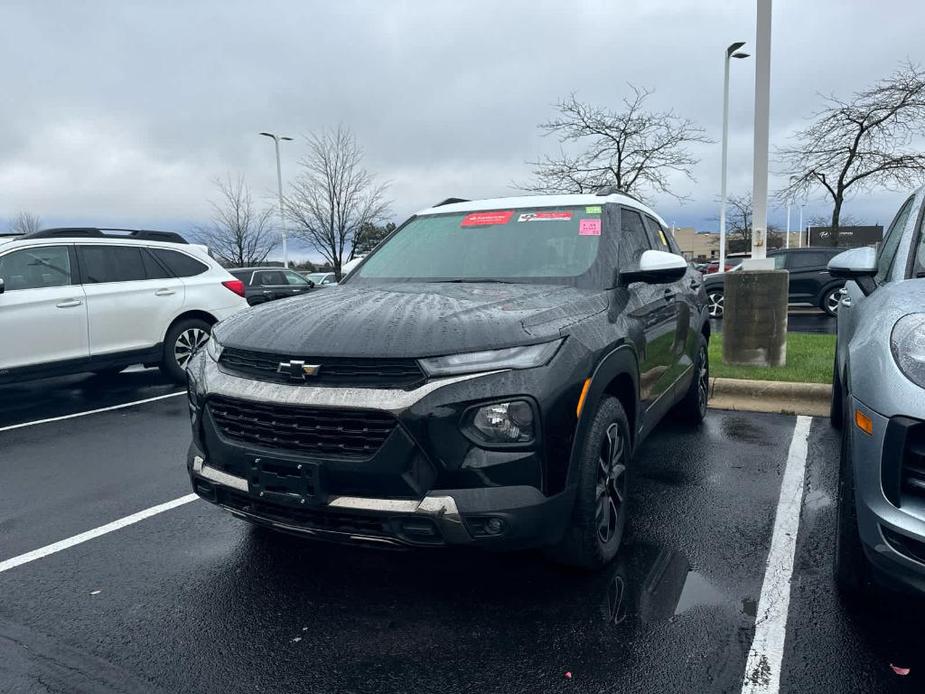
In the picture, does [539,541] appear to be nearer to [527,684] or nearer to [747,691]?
[527,684]

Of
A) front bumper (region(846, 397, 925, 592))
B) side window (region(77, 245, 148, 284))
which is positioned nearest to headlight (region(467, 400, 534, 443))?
front bumper (region(846, 397, 925, 592))

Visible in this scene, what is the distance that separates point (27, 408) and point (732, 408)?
24.3ft

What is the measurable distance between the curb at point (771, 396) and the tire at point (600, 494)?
3.56 m

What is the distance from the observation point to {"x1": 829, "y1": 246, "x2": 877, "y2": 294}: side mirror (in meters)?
3.28

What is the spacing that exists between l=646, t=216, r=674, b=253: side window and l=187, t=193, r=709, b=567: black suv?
136 centimetres

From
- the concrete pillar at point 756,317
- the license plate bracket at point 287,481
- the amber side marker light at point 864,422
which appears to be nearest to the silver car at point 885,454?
the amber side marker light at point 864,422

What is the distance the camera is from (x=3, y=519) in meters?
3.88

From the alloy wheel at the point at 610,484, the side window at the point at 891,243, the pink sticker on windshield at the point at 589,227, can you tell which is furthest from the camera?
the pink sticker on windshield at the point at 589,227

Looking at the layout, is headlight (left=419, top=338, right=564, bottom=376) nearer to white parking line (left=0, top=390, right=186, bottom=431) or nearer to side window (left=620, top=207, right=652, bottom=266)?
side window (left=620, top=207, right=652, bottom=266)

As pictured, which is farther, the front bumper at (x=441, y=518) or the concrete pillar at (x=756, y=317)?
the concrete pillar at (x=756, y=317)

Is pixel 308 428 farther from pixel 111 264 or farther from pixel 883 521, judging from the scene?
pixel 111 264

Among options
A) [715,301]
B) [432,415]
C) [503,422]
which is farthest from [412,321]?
[715,301]

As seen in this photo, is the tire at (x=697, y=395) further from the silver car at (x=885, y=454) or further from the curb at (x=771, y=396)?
the silver car at (x=885, y=454)

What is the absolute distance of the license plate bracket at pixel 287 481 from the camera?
2.44m
